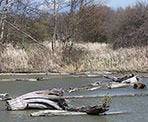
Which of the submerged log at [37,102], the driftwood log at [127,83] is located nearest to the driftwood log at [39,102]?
the submerged log at [37,102]

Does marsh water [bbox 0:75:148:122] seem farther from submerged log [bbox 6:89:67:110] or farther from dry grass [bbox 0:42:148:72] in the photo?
dry grass [bbox 0:42:148:72]

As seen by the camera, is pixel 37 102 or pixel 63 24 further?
pixel 63 24

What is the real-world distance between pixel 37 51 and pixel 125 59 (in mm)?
5518

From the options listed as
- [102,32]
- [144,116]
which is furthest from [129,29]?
[144,116]

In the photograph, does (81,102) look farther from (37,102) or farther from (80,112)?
(80,112)

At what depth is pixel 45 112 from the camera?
1316 cm

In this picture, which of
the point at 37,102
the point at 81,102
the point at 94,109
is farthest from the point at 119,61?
the point at 94,109

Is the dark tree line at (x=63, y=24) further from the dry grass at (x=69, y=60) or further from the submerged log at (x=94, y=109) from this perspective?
the submerged log at (x=94, y=109)

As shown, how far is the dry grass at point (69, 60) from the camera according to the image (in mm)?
29391

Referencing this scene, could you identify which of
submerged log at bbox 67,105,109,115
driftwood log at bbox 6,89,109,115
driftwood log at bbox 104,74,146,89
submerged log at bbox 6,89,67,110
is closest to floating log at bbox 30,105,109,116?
submerged log at bbox 67,105,109,115

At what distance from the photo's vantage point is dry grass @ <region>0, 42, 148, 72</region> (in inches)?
1157

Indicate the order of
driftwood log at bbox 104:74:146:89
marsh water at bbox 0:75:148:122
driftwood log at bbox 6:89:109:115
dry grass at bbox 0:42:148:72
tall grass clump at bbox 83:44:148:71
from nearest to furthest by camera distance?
marsh water at bbox 0:75:148:122
driftwood log at bbox 6:89:109:115
driftwood log at bbox 104:74:146:89
dry grass at bbox 0:42:148:72
tall grass clump at bbox 83:44:148:71

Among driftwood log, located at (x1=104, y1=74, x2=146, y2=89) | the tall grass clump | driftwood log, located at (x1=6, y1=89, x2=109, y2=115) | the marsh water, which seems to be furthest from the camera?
the tall grass clump

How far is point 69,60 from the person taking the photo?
3166 centimetres
